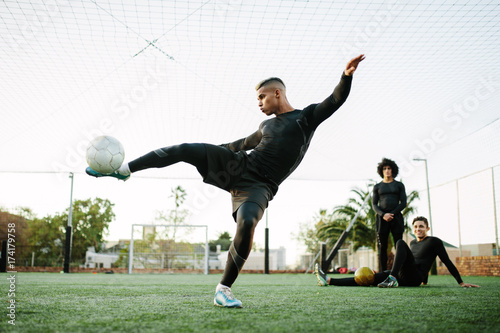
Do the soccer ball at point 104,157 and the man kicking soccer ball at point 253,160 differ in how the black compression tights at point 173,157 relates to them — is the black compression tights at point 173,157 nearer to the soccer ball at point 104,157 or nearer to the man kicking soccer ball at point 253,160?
the man kicking soccer ball at point 253,160

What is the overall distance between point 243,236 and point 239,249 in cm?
10

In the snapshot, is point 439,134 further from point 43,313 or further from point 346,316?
point 43,313

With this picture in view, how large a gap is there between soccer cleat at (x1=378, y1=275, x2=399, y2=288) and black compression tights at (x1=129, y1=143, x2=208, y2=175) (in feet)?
10.1

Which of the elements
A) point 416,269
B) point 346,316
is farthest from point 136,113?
point 346,316

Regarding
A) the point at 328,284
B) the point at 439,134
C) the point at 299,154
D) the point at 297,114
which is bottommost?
the point at 328,284

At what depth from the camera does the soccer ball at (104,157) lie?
9.32 feet

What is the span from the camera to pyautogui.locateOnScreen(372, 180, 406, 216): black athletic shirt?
6090 millimetres

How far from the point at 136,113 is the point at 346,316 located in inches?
342

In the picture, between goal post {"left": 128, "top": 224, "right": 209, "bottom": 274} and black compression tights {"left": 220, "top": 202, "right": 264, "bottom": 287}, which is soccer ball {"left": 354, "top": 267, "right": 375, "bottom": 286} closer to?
black compression tights {"left": 220, "top": 202, "right": 264, "bottom": 287}

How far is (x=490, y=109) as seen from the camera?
9.77 metres

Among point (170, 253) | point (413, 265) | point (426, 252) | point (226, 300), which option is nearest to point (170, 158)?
point (226, 300)

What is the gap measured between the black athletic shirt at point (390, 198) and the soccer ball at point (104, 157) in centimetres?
433

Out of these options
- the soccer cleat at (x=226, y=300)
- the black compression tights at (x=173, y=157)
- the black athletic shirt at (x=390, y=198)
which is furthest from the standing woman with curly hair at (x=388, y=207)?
the black compression tights at (x=173, y=157)

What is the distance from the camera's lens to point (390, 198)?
616 centimetres
